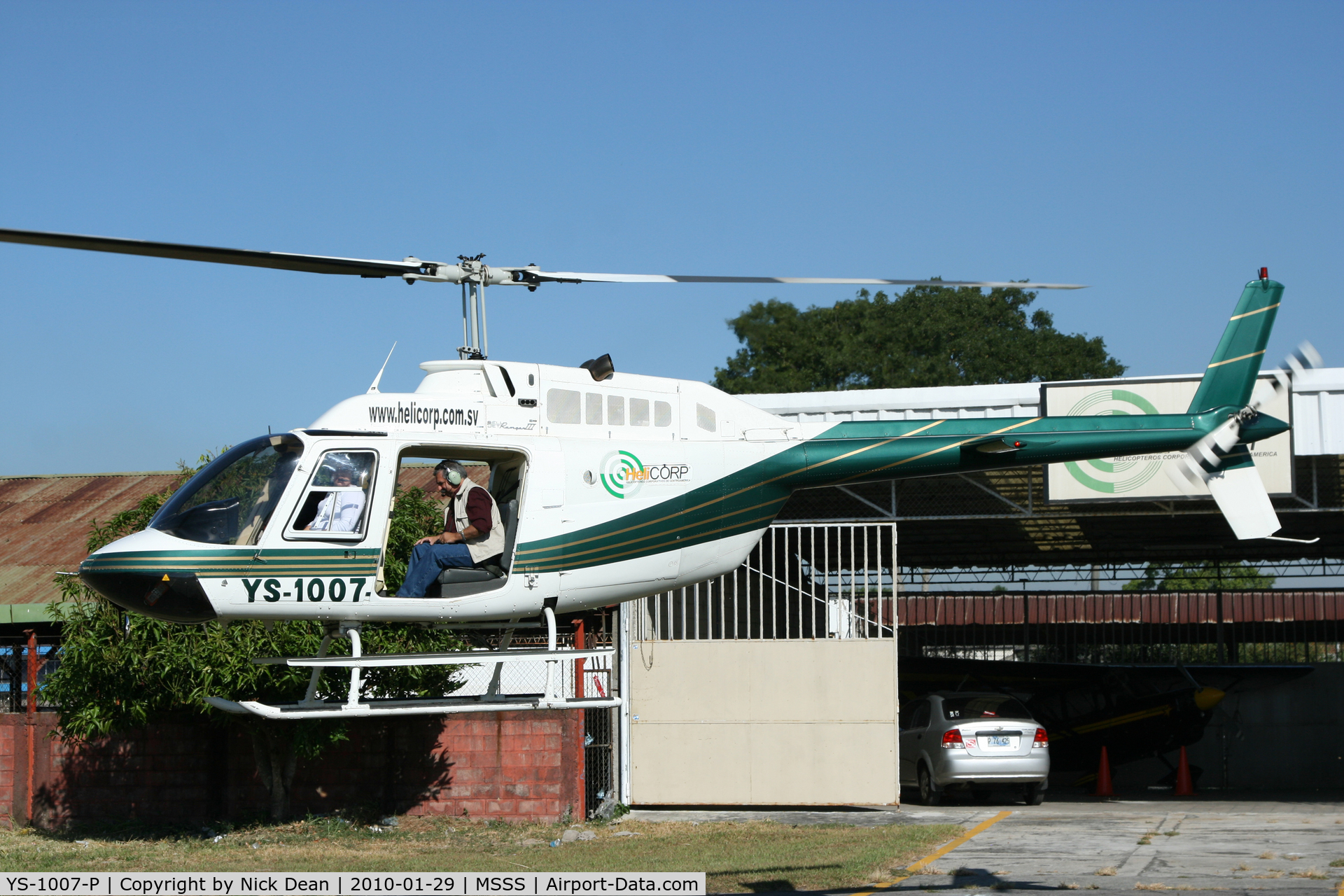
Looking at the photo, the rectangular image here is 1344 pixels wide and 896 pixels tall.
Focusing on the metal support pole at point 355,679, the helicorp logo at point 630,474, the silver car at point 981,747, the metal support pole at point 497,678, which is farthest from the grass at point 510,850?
the metal support pole at point 355,679

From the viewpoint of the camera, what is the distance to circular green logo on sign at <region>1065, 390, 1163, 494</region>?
651 inches

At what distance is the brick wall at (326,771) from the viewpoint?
15.0 m

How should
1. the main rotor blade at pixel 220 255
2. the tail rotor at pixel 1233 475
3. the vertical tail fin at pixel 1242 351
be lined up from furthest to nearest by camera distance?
the vertical tail fin at pixel 1242 351 → the tail rotor at pixel 1233 475 → the main rotor blade at pixel 220 255

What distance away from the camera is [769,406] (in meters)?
17.8

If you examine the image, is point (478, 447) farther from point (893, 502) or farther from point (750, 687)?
point (893, 502)

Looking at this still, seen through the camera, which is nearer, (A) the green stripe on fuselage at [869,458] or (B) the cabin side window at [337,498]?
(B) the cabin side window at [337,498]

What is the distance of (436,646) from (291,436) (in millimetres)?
6810

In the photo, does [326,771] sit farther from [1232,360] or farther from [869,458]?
[1232,360]

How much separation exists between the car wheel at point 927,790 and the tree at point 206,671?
21.6 ft

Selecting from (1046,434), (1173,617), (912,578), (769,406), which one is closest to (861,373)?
(1173,617)

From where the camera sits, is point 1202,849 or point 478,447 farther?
point 1202,849

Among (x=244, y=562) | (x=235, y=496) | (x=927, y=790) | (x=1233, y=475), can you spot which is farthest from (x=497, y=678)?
(x=927, y=790)

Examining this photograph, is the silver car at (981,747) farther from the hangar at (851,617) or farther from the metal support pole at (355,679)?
the metal support pole at (355,679)
